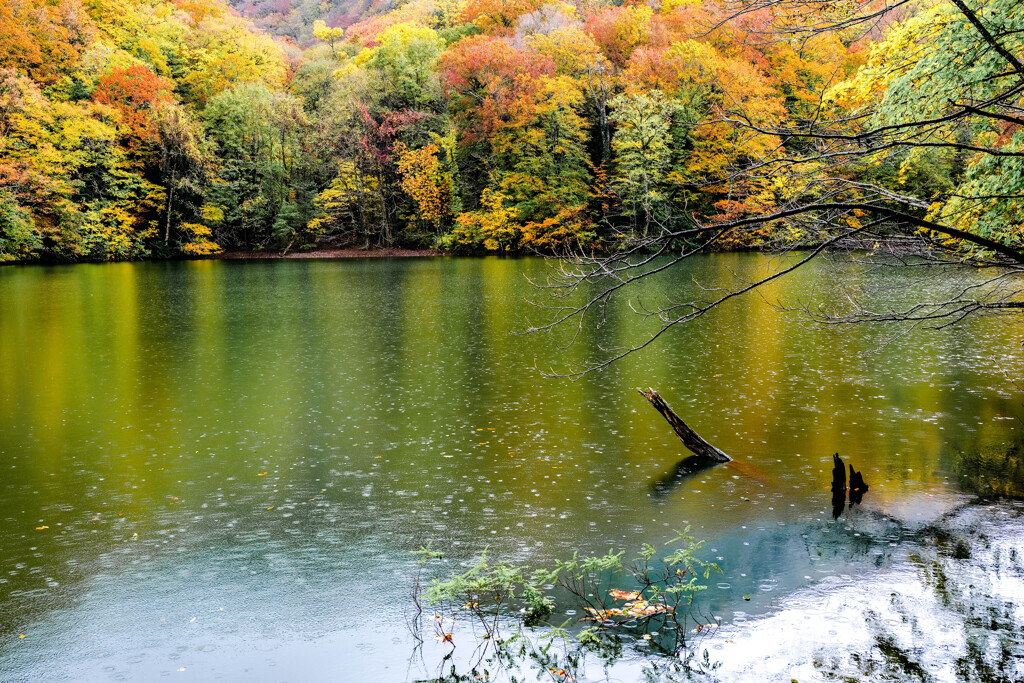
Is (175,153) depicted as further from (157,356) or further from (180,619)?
(180,619)

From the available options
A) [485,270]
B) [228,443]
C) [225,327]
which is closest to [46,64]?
[485,270]

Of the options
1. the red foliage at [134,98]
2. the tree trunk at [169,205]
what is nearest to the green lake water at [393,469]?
the tree trunk at [169,205]

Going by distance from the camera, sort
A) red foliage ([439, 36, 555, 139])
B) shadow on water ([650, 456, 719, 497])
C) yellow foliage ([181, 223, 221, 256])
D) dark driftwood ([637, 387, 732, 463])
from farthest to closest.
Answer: yellow foliage ([181, 223, 221, 256]), red foliage ([439, 36, 555, 139]), dark driftwood ([637, 387, 732, 463]), shadow on water ([650, 456, 719, 497])

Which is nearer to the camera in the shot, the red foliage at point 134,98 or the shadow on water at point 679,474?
the shadow on water at point 679,474

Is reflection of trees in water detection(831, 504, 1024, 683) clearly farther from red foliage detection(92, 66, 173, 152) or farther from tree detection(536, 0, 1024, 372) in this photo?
red foliage detection(92, 66, 173, 152)

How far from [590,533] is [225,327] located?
1667 cm

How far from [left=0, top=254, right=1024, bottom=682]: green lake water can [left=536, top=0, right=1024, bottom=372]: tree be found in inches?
27.0

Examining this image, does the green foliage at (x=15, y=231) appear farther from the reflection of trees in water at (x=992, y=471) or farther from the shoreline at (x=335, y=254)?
the reflection of trees in water at (x=992, y=471)

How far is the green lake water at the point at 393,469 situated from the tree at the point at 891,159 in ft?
2.25

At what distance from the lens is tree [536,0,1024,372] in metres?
4.59

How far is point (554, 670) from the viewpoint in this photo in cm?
492

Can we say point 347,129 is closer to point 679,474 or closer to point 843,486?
point 679,474

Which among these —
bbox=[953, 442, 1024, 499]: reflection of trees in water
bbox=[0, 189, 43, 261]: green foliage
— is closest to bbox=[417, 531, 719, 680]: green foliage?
bbox=[953, 442, 1024, 499]: reflection of trees in water

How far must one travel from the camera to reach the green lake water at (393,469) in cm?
578
